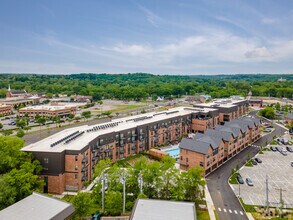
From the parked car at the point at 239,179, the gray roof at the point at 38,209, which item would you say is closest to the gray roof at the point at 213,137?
the parked car at the point at 239,179

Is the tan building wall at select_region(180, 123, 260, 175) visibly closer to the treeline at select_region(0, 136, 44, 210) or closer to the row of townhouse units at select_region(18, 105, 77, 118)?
the treeline at select_region(0, 136, 44, 210)

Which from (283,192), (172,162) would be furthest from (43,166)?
(283,192)

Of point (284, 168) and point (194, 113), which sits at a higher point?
point (194, 113)

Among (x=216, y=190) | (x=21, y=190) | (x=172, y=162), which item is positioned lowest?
(x=216, y=190)

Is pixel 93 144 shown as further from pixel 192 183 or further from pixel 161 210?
pixel 161 210

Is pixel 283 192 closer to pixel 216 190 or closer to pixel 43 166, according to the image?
pixel 216 190

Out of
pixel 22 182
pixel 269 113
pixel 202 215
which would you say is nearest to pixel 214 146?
pixel 202 215

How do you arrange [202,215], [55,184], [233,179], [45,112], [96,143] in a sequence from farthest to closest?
[45,112]
[96,143]
[233,179]
[55,184]
[202,215]
